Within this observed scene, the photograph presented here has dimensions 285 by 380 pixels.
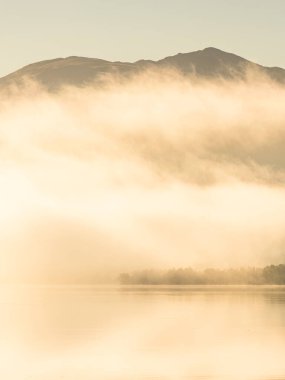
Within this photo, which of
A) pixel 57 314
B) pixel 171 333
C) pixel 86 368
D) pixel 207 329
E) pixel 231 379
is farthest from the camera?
pixel 57 314

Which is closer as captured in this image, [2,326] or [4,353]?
[4,353]

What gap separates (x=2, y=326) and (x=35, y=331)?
5.47 meters

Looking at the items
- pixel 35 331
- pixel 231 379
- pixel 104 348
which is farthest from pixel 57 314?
pixel 231 379

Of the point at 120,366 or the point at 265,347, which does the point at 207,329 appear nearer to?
the point at 265,347

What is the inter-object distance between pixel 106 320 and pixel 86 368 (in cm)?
3358

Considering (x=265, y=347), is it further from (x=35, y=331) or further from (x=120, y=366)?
(x=35, y=331)

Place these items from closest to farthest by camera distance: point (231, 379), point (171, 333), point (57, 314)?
point (231, 379), point (171, 333), point (57, 314)

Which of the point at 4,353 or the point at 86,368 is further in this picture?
the point at 4,353

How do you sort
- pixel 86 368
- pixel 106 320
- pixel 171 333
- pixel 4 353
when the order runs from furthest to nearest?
pixel 106 320
pixel 171 333
pixel 4 353
pixel 86 368

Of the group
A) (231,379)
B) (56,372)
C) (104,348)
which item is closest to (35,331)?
(104,348)

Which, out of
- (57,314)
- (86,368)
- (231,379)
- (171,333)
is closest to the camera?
(231,379)

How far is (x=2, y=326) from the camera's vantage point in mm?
70875

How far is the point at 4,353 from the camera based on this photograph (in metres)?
49.9

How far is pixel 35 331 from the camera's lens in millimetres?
66250
